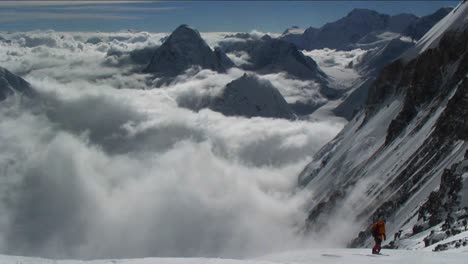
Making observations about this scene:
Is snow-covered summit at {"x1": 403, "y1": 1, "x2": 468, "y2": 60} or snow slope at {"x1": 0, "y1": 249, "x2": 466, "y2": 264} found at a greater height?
snow-covered summit at {"x1": 403, "y1": 1, "x2": 468, "y2": 60}

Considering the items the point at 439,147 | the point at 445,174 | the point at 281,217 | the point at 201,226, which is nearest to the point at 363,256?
the point at 445,174

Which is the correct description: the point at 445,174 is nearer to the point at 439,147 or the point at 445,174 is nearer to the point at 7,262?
the point at 439,147

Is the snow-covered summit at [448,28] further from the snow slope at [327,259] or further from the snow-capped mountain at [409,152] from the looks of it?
the snow slope at [327,259]

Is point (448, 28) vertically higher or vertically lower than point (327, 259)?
higher

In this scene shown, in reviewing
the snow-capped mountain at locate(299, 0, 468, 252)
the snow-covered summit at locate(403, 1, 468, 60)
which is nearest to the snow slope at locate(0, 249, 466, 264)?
the snow-capped mountain at locate(299, 0, 468, 252)

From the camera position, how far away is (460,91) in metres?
66.4

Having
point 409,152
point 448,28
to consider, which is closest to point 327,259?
point 409,152

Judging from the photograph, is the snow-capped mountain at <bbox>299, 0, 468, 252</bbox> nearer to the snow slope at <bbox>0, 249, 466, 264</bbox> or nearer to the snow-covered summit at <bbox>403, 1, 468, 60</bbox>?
the snow-covered summit at <bbox>403, 1, 468, 60</bbox>

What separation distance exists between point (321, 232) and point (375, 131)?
84.0 feet

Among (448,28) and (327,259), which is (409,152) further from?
(327,259)

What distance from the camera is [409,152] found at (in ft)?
243

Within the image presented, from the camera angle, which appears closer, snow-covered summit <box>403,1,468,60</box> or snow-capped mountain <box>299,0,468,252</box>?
snow-capped mountain <box>299,0,468,252</box>

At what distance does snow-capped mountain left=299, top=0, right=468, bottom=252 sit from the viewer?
51275mm

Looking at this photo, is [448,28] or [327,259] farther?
[448,28]
